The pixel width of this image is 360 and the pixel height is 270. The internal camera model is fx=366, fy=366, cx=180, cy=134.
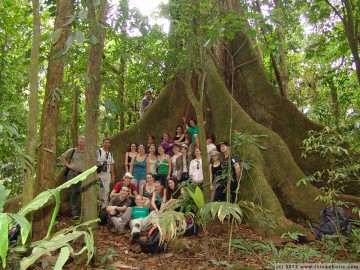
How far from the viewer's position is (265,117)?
843 centimetres

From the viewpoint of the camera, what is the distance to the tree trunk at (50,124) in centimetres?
450

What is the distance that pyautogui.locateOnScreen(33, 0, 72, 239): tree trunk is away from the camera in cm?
450

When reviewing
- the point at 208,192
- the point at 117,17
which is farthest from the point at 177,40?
the point at 208,192

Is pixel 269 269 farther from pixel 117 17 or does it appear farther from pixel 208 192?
pixel 117 17

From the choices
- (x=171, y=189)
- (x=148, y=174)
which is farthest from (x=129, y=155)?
(x=171, y=189)

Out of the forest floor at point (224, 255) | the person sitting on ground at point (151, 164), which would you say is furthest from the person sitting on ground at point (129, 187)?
the forest floor at point (224, 255)

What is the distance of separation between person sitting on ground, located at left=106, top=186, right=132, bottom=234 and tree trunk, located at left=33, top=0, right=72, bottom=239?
210 cm

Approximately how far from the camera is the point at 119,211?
6922mm

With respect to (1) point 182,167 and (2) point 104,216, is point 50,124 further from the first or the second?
(1) point 182,167

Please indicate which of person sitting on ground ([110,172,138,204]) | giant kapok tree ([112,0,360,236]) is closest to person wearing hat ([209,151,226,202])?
giant kapok tree ([112,0,360,236])

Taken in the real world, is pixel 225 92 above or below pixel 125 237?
above

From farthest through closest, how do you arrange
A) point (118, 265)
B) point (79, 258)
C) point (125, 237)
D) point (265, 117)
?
point (265, 117) < point (125, 237) < point (118, 265) < point (79, 258)

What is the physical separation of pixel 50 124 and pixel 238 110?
168 inches

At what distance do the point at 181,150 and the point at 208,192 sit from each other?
2.45 m
